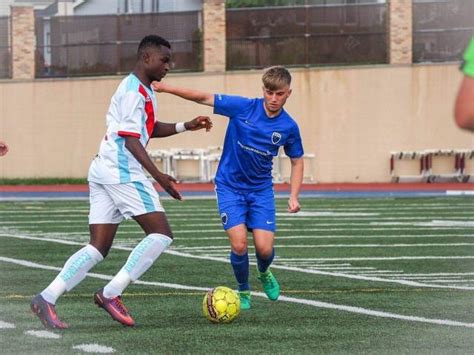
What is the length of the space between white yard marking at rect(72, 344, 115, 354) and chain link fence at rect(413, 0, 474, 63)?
87.8 ft

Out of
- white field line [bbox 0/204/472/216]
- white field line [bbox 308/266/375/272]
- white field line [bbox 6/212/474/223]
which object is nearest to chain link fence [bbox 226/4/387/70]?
white field line [bbox 0/204/472/216]

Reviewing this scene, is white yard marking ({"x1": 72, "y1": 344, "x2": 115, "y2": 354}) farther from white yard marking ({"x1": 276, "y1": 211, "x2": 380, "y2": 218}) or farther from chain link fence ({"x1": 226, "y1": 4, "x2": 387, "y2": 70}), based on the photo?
chain link fence ({"x1": 226, "y1": 4, "x2": 387, "y2": 70})

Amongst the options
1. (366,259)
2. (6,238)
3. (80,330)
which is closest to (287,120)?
(80,330)

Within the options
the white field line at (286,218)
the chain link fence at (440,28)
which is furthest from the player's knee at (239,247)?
the chain link fence at (440,28)

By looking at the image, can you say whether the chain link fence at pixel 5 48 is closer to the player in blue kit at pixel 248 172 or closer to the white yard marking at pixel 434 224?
the white yard marking at pixel 434 224

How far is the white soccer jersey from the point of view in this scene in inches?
330

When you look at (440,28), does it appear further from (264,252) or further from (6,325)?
(6,325)

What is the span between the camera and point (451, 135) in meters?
33.2

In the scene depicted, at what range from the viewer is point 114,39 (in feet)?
115

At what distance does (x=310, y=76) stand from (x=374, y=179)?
310 cm

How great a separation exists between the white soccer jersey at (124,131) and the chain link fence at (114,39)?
1031 inches

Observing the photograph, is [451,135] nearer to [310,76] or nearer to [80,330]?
[310,76]

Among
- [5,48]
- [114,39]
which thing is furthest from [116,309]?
[5,48]

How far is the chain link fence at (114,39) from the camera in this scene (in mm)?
34781
